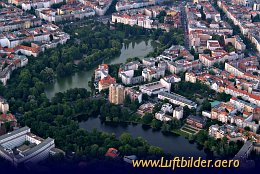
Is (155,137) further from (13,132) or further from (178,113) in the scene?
(13,132)

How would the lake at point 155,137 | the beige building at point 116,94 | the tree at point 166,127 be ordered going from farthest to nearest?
1. the beige building at point 116,94
2. the tree at point 166,127
3. the lake at point 155,137

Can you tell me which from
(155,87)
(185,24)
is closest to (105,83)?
(155,87)

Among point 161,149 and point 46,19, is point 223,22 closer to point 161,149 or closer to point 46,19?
point 46,19

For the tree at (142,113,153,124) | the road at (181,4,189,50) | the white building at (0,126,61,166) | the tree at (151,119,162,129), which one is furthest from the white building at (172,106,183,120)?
the road at (181,4,189,50)

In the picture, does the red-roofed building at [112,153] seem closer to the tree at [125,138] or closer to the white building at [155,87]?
the tree at [125,138]

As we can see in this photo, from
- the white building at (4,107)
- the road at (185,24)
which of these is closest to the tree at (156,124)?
the white building at (4,107)

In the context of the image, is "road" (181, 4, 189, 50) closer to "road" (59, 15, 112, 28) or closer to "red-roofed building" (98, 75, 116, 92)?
"road" (59, 15, 112, 28)

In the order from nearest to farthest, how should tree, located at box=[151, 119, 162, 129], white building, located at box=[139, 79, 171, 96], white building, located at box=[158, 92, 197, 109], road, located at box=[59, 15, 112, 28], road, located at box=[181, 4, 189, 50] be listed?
tree, located at box=[151, 119, 162, 129], white building, located at box=[158, 92, 197, 109], white building, located at box=[139, 79, 171, 96], road, located at box=[181, 4, 189, 50], road, located at box=[59, 15, 112, 28]

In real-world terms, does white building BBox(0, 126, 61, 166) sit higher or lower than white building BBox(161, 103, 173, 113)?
lower

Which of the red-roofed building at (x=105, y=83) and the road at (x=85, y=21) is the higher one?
the road at (x=85, y=21)
